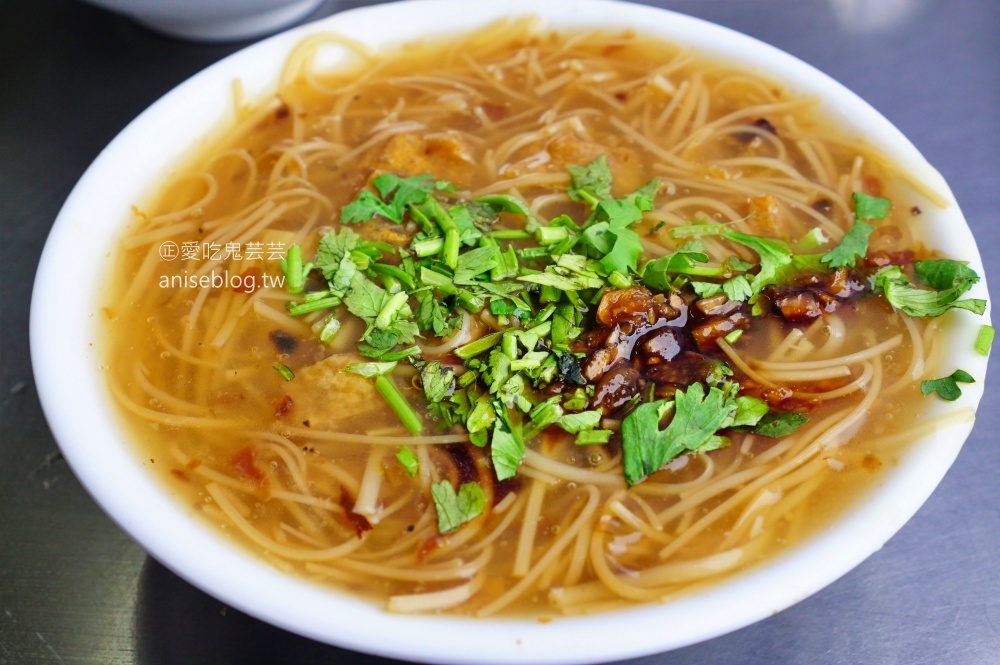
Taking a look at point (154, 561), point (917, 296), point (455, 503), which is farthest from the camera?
point (154, 561)

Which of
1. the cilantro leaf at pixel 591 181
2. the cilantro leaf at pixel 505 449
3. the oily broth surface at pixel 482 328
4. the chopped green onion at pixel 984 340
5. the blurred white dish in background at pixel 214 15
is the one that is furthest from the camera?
the blurred white dish in background at pixel 214 15

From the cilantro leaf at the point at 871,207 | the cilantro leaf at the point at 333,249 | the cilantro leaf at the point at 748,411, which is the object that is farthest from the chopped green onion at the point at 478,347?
the cilantro leaf at the point at 871,207

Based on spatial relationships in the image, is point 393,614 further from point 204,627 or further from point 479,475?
point 204,627

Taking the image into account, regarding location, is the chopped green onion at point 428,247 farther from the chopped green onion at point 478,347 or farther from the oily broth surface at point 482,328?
the chopped green onion at point 478,347

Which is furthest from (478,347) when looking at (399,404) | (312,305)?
(312,305)

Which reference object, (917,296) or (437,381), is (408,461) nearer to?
(437,381)

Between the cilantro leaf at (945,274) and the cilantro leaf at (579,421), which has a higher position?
the cilantro leaf at (945,274)

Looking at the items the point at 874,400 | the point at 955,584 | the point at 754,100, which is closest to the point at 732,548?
the point at 874,400
